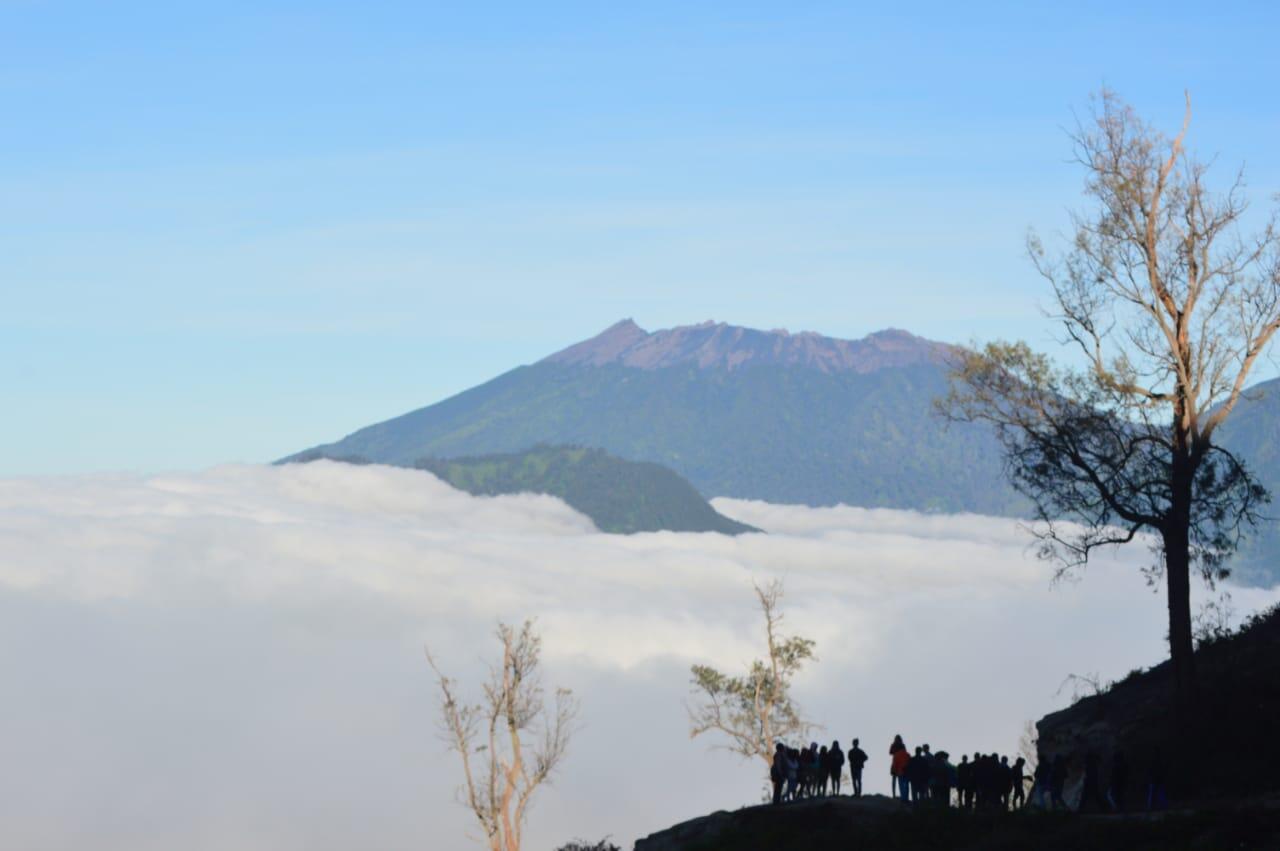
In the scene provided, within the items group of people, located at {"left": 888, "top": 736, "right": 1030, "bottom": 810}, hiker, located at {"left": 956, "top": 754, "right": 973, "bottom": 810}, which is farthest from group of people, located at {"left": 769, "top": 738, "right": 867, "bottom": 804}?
hiker, located at {"left": 956, "top": 754, "right": 973, "bottom": 810}

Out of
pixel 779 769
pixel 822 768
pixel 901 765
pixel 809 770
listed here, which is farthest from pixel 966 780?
pixel 779 769

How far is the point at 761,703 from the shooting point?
208ft

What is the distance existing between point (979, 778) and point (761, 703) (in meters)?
28.7

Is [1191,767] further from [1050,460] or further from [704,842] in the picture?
[704,842]

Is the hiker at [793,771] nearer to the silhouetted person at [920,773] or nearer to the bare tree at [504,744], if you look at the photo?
the silhouetted person at [920,773]

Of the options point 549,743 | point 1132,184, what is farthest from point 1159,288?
point 549,743

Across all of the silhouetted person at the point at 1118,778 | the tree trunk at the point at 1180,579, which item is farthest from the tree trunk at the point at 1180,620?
the silhouetted person at the point at 1118,778

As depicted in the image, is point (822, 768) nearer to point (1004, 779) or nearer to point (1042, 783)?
point (1004, 779)

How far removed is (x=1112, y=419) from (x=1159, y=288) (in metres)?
3.97

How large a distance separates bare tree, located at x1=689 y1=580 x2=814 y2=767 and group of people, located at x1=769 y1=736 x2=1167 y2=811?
20.4m

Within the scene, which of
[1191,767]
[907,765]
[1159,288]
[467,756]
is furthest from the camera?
[467,756]

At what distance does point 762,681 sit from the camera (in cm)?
6234

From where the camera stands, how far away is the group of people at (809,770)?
39719 millimetres

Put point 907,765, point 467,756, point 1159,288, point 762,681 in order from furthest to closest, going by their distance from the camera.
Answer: point 762,681 → point 467,756 → point 1159,288 → point 907,765
